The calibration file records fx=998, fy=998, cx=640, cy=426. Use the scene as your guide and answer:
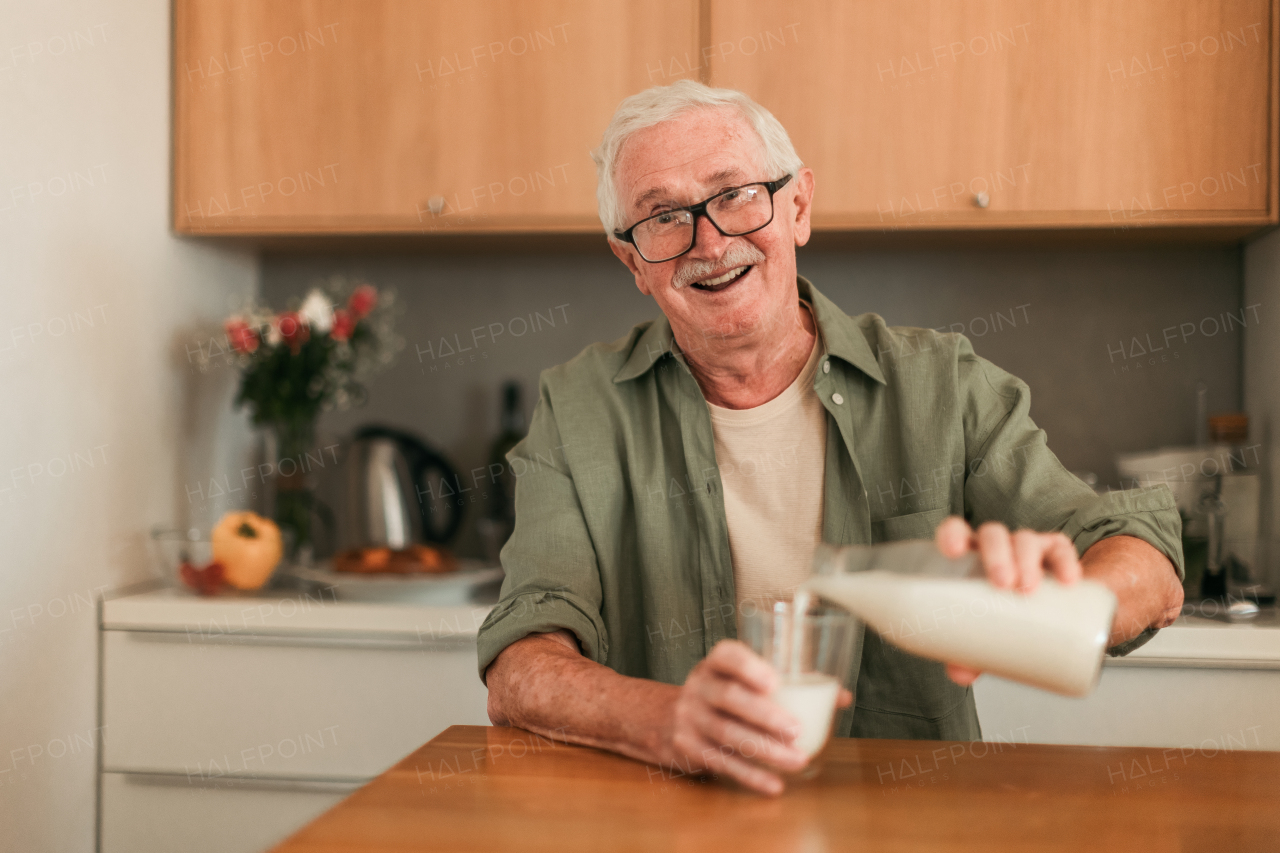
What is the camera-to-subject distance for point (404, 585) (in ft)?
5.83

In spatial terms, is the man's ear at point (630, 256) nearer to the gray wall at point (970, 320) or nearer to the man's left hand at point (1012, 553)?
the man's left hand at point (1012, 553)

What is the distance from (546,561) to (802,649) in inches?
19.0

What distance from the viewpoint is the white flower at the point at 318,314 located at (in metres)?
1.92

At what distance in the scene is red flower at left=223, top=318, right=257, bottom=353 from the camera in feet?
6.25

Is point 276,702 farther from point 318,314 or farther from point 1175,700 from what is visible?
point 1175,700

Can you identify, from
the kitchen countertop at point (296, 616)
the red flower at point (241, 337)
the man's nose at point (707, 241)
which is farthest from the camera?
the red flower at point (241, 337)

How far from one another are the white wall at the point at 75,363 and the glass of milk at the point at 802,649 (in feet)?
4.38

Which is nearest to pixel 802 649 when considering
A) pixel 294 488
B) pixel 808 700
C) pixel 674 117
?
pixel 808 700

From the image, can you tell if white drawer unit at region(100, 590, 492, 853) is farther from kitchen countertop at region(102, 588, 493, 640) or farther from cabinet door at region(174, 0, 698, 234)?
cabinet door at region(174, 0, 698, 234)

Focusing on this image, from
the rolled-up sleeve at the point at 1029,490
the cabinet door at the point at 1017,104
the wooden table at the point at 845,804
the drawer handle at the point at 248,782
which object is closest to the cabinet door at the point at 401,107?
the cabinet door at the point at 1017,104

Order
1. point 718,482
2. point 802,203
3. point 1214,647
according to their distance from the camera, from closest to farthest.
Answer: point 718,482
point 802,203
point 1214,647

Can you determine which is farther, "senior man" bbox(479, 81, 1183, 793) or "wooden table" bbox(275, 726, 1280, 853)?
"senior man" bbox(479, 81, 1183, 793)

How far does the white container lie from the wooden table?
9 cm

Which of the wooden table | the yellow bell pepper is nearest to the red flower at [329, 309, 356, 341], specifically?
the yellow bell pepper
